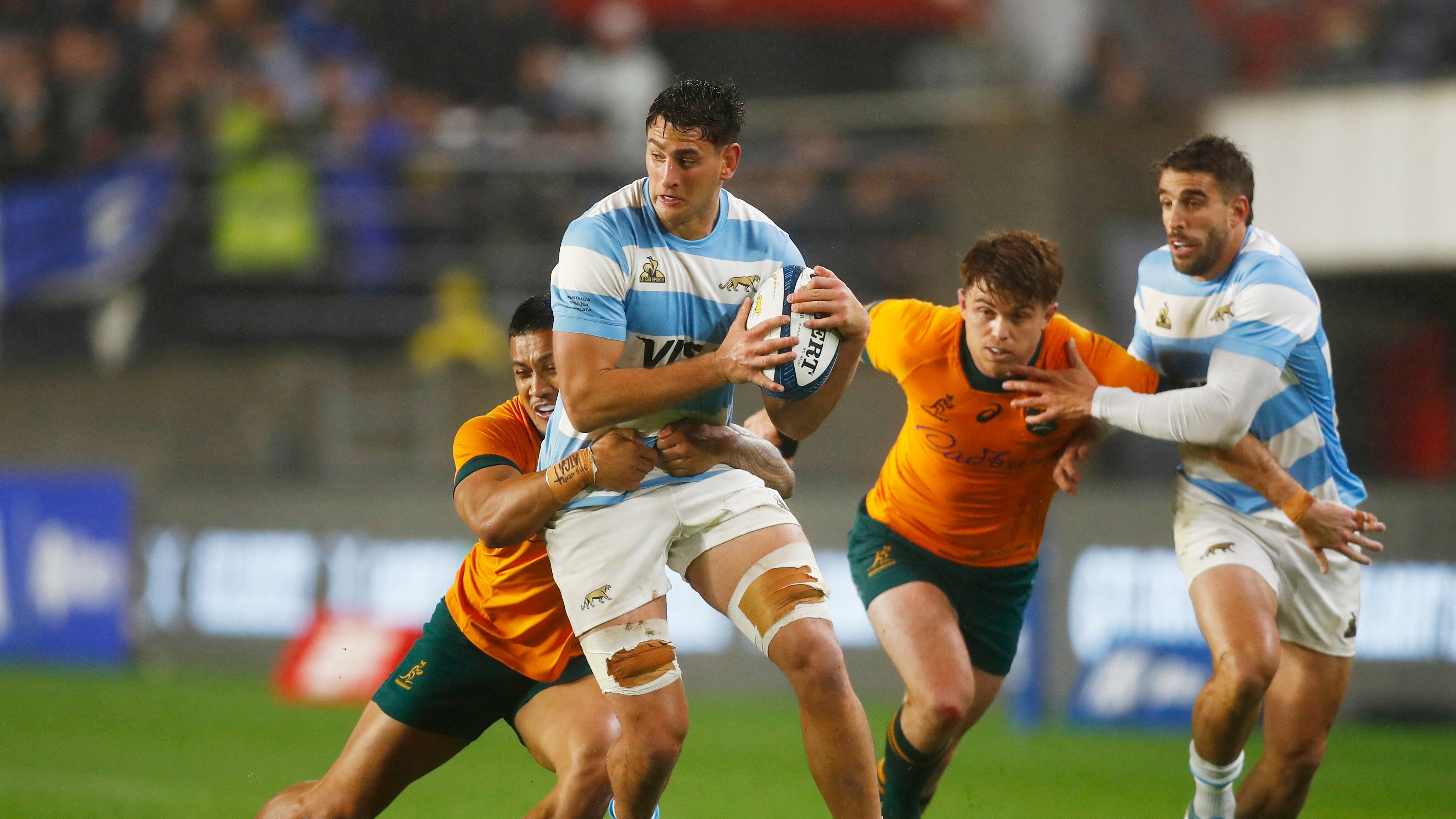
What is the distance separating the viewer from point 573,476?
490cm

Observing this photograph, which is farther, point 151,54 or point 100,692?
point 151,54

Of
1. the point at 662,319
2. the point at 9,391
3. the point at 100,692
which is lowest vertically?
the point at 100,692

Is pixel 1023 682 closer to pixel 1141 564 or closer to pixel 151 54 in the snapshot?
pixel 1141 564

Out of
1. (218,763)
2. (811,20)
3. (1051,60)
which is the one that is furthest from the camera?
(811,20)

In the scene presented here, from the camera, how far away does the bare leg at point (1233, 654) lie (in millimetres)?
5492

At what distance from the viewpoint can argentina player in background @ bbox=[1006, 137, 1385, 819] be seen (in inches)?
219

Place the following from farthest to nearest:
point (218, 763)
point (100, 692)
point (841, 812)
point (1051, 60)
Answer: point (1051, 60) < point (100, 692) < point (218, 763) < point (841, 812)

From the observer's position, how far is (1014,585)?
6.15m

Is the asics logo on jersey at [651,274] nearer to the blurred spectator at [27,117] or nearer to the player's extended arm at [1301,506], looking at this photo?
the player's extended arm at [1301,506]

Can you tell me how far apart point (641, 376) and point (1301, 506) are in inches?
98.6

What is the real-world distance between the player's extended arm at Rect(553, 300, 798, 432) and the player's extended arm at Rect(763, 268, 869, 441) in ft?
0.37

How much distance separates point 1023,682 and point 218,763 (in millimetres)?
5095

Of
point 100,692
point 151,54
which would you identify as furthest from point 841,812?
point 151,54

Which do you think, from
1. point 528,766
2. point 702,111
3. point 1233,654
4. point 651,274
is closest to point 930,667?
point 1233,654
